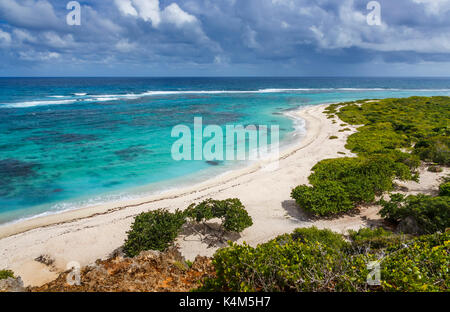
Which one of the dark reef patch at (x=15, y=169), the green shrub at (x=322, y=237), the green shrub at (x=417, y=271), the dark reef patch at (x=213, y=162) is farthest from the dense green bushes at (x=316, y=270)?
the dark reef patch at (x=15, y=169)

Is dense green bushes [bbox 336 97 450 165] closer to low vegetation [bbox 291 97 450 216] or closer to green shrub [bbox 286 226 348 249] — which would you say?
low vegetation [bbox 291 97 450 216]

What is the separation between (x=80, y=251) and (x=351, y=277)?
11403 mm

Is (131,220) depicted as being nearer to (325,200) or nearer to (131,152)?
(325,200)

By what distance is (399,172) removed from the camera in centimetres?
1605

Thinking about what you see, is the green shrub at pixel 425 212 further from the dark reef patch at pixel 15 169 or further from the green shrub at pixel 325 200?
the dark reef patch at pixel 15 169

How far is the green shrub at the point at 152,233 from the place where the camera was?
10016 mm

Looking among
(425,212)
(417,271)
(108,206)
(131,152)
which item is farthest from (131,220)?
(131,152)

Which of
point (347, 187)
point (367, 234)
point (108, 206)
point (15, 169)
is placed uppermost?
point (347, 187)

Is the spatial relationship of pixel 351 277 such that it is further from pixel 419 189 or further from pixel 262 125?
pixel 262 125

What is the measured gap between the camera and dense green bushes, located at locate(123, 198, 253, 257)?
33.1 feet

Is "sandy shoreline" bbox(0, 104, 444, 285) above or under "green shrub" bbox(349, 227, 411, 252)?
under

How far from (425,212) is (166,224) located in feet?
37.1

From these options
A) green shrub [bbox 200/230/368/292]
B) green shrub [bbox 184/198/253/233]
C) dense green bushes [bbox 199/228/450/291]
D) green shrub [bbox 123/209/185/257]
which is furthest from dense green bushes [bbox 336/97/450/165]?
green shrub [bbox 200/230/368/292]

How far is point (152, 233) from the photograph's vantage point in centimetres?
1048
